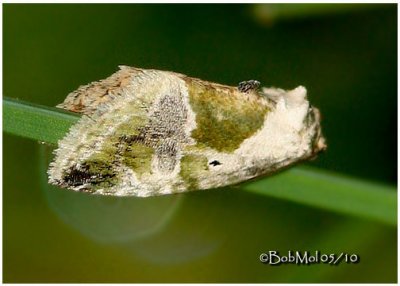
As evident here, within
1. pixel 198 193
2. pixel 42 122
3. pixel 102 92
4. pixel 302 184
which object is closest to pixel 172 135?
pixel 102 92

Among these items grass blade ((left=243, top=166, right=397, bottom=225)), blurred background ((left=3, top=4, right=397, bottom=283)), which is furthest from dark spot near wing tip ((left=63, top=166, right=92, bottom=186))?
blurred background ((left=3, top=4, right=397, bottom=283))

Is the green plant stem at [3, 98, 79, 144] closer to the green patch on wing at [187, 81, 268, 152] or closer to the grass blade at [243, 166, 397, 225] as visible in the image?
the green patch on wing at [187, 81, 268, 152]

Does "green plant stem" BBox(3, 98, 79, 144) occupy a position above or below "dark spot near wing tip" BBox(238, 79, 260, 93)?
below

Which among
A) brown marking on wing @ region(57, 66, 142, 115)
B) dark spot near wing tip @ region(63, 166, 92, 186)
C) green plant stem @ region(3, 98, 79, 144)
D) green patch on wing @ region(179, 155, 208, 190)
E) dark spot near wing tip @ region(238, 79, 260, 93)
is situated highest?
dark spot near wing tip @ region(238, 79, 260, 93)

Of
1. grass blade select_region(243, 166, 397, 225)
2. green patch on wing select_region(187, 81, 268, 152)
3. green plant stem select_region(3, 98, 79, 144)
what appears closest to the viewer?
green plant stem select_region(3, 98, 79, 144)

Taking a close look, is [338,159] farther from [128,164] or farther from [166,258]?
[128,164]

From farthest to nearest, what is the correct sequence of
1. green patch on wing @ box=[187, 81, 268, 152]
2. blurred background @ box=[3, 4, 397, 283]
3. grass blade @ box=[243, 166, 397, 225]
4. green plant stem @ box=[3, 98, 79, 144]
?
blurred background @ box=[3, 4, 397, 283]
grass blade @ box=[243, 166, 397, 225]
green patch on wing @ box=[187, 81, 268, 152]
green plant stem @ box=[3, 98, 79, 144]
